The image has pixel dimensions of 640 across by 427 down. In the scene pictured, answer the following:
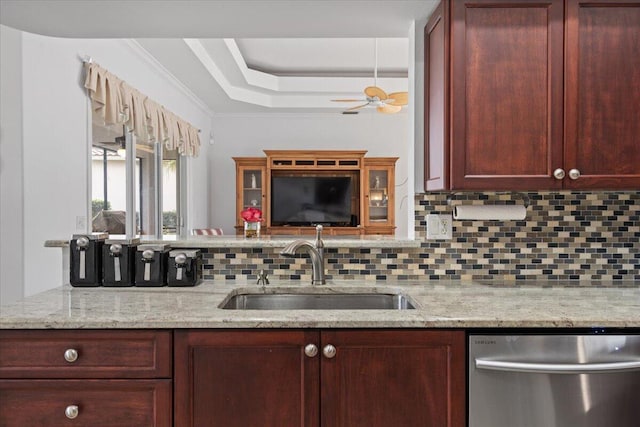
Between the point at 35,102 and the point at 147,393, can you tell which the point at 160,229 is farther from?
the point at 147,393

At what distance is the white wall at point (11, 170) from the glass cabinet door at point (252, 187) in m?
3.82

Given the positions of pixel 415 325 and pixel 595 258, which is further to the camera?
pixel 595 258

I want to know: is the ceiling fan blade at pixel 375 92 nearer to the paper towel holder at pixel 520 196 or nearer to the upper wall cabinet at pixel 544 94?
the paper towel holder at pixel 520 196

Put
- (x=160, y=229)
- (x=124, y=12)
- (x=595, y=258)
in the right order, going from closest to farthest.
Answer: (x=124, y=12), (x=595, y=258), (x=160, y=229)

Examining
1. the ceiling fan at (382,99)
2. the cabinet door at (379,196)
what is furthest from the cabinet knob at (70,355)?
the cabinet door at (379,196)

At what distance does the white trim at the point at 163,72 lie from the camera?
3680mm

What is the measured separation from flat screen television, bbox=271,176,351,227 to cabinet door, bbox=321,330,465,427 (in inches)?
193

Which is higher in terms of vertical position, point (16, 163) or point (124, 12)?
point (124, 12)

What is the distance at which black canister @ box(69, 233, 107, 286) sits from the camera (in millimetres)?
1882

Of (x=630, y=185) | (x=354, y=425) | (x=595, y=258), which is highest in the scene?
(x=630, y=185)

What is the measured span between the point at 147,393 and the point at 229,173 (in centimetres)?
538

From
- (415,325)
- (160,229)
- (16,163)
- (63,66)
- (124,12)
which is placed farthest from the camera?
(160,229)

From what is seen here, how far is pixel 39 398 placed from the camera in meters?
1.38

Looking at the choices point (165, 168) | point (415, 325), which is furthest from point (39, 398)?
point (165, 168)
